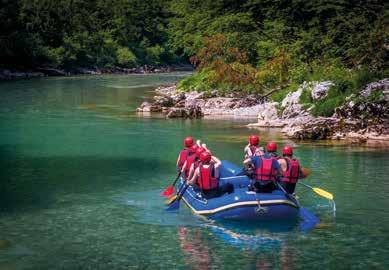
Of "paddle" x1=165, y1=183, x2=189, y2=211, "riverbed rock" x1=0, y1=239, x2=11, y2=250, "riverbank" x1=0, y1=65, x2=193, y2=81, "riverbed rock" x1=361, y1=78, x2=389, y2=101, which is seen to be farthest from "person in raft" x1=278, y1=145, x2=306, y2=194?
"riverbank" x1=0, y1=65, x2=193, y2=81

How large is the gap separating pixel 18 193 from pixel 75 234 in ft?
14.8

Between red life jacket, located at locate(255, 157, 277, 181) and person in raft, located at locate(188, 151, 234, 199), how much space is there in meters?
1.06

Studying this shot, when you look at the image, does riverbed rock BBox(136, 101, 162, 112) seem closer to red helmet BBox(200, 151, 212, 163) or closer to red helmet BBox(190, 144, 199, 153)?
red helmet BBox(190, 144, 199, 153)

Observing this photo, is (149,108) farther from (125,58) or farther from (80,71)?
(125,58)

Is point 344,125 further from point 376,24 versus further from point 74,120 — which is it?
point 74,120

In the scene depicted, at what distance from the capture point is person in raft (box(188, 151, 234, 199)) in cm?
1595

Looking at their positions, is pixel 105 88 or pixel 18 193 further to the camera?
pixel 105 88

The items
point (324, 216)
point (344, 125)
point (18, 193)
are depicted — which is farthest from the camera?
point (344, 125)

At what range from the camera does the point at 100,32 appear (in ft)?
323

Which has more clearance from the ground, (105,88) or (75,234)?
(105,88)

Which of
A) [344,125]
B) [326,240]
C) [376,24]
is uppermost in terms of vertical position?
[376,24]

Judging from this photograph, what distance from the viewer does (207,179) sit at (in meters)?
16.0

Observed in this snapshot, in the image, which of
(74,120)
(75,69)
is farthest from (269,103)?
(75,69)

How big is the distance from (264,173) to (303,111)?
1649 cm
